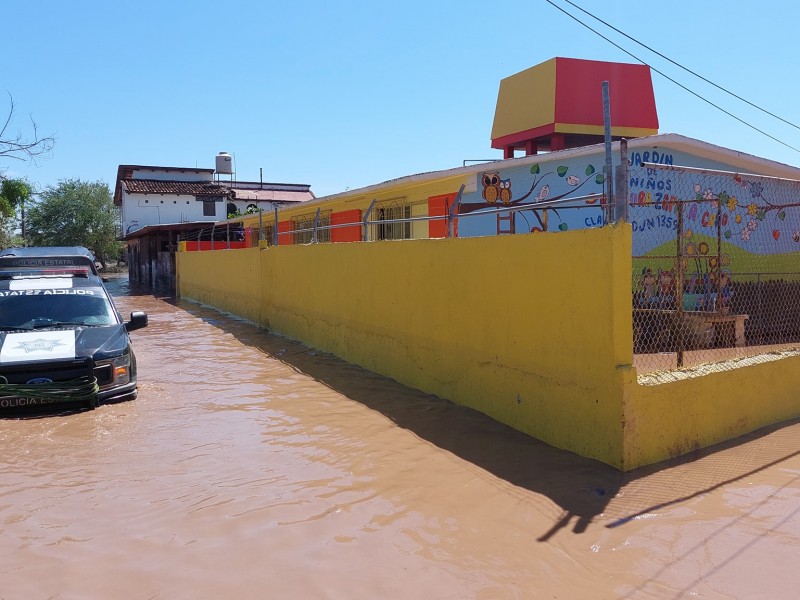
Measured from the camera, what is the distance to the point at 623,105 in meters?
15.4

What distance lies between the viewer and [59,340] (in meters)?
7.14

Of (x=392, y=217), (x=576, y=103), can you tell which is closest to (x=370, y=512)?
(x=392, y=217)

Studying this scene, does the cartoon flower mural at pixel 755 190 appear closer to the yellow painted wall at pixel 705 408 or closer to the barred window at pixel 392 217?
the barred window at pixel 392 217

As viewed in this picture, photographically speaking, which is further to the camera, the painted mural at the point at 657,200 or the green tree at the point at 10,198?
the green tree at the point at 10,198

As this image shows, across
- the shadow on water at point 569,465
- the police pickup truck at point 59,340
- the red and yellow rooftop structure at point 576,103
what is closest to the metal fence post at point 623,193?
the shadow on water at point 569,465

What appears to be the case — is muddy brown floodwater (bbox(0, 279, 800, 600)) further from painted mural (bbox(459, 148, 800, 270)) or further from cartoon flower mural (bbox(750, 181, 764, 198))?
cartoon flower mural (bbox(750, 181, 764, 198))

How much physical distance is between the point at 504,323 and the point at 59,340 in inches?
183

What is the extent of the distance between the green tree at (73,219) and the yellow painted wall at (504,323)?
46.6 metres

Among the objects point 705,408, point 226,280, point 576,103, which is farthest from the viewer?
point 226,280

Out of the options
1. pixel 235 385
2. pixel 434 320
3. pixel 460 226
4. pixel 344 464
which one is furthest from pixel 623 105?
pixel 344 464

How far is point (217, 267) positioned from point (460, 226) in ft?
27.8

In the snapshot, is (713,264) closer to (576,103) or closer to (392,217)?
(576,103)

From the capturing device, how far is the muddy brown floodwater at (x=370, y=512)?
357cm

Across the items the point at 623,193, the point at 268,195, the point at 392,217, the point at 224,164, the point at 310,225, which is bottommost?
the point at 623,193
